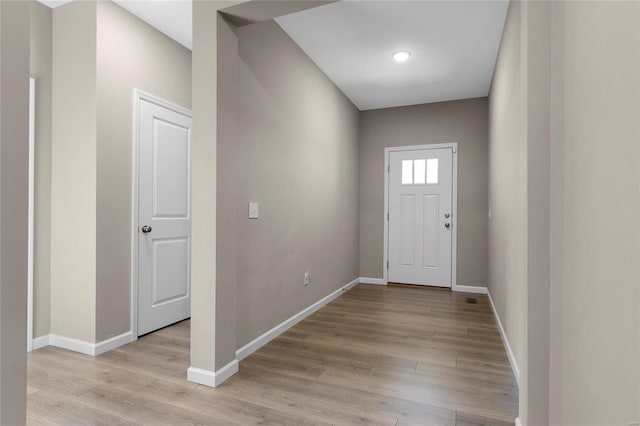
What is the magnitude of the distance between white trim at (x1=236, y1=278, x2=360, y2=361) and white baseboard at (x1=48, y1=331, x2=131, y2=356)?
1.04 metres

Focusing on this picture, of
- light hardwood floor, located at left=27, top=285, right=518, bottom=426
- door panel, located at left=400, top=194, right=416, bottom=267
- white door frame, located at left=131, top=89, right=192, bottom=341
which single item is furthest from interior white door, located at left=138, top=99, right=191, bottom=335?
door panel, located at left=400, top=194, right=416, bottom=267

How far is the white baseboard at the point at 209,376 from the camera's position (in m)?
2.09

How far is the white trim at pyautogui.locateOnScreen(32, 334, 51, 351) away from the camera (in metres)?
2.61

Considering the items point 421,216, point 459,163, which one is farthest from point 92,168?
point 459,163

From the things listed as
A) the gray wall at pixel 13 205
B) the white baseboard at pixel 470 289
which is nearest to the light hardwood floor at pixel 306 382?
the gray wall at pixel 13 205

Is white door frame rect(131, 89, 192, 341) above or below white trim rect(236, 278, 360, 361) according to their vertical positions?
above

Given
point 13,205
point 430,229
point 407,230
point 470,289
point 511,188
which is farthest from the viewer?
point 407,230

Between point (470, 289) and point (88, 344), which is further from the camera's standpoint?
point (470, 289)

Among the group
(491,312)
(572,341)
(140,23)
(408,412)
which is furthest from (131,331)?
(491,312)

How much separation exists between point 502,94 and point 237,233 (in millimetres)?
2537

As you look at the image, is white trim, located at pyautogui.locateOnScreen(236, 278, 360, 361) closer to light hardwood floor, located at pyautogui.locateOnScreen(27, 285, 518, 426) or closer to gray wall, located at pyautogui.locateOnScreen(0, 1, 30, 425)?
light hardwood floor, located at pyautogui.locateOnScreen(27, 285, 518, 426)

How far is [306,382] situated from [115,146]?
2284mm

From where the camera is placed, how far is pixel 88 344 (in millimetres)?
2557

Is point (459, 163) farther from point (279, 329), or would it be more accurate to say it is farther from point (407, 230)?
point (279, 329)
